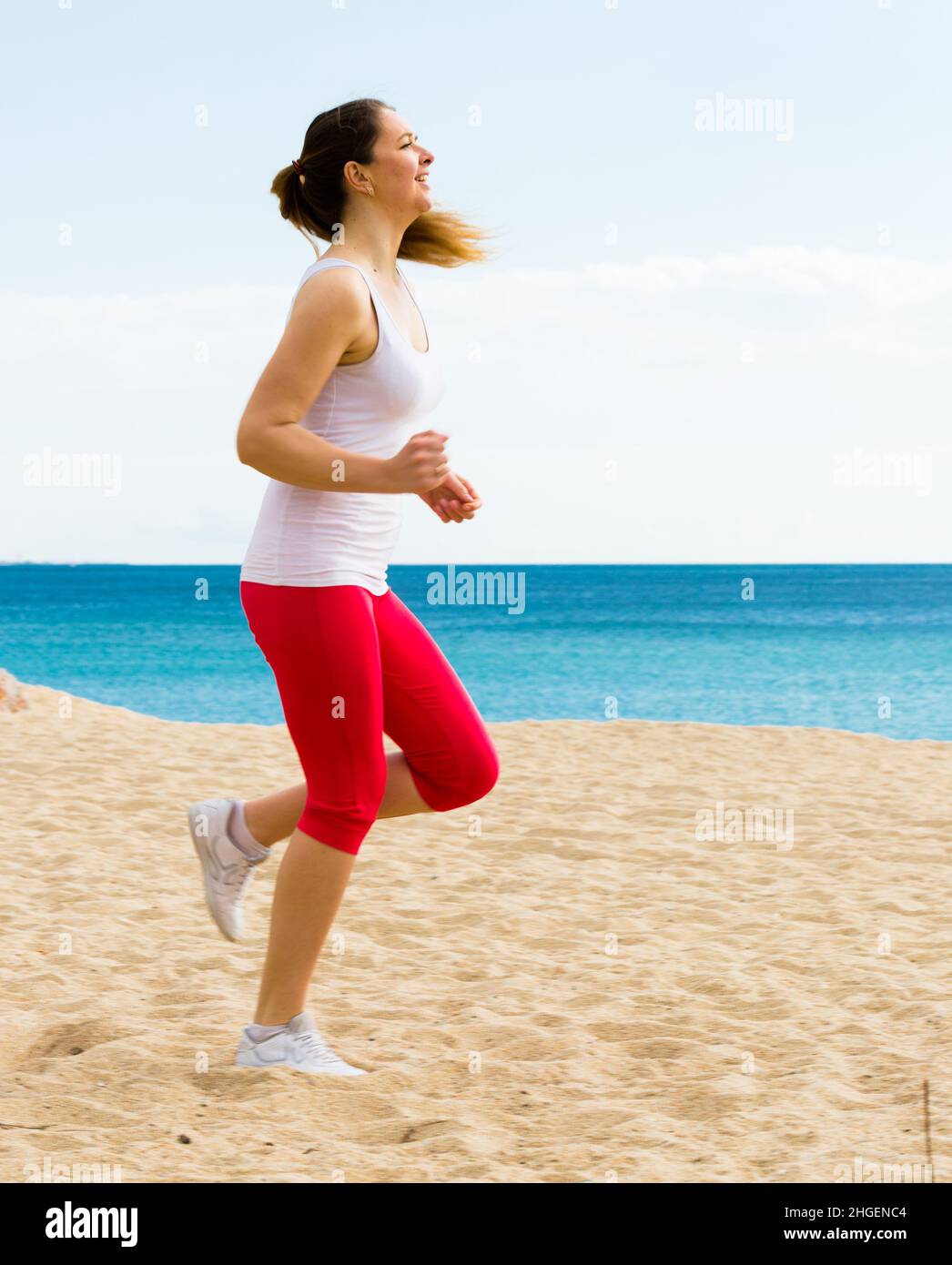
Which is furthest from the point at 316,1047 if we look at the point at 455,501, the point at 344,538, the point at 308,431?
the point at 308,431

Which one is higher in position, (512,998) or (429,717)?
(429,717)

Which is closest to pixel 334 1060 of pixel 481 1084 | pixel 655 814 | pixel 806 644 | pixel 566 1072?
pixel 481 1084

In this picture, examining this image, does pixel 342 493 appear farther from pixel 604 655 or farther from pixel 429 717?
pixel 604 655

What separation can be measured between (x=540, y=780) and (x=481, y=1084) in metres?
4.81

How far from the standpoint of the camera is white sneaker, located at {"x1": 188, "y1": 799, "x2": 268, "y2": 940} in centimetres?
308

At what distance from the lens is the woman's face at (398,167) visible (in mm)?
2721

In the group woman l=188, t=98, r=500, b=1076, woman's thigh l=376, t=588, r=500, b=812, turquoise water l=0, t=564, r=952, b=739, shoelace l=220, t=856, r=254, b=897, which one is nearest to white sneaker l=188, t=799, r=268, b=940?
shoelace l=220, t=856, r=254, b=897

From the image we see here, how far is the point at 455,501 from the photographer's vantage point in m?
2.86

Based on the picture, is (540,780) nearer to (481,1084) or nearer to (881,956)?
(881,956)

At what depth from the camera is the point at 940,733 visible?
18.3 m

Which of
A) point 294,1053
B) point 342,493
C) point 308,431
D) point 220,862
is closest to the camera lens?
point 308,431

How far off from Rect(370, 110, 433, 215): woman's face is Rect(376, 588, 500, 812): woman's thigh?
84cm

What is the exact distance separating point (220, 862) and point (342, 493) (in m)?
0.99

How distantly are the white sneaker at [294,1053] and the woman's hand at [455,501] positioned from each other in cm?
115
